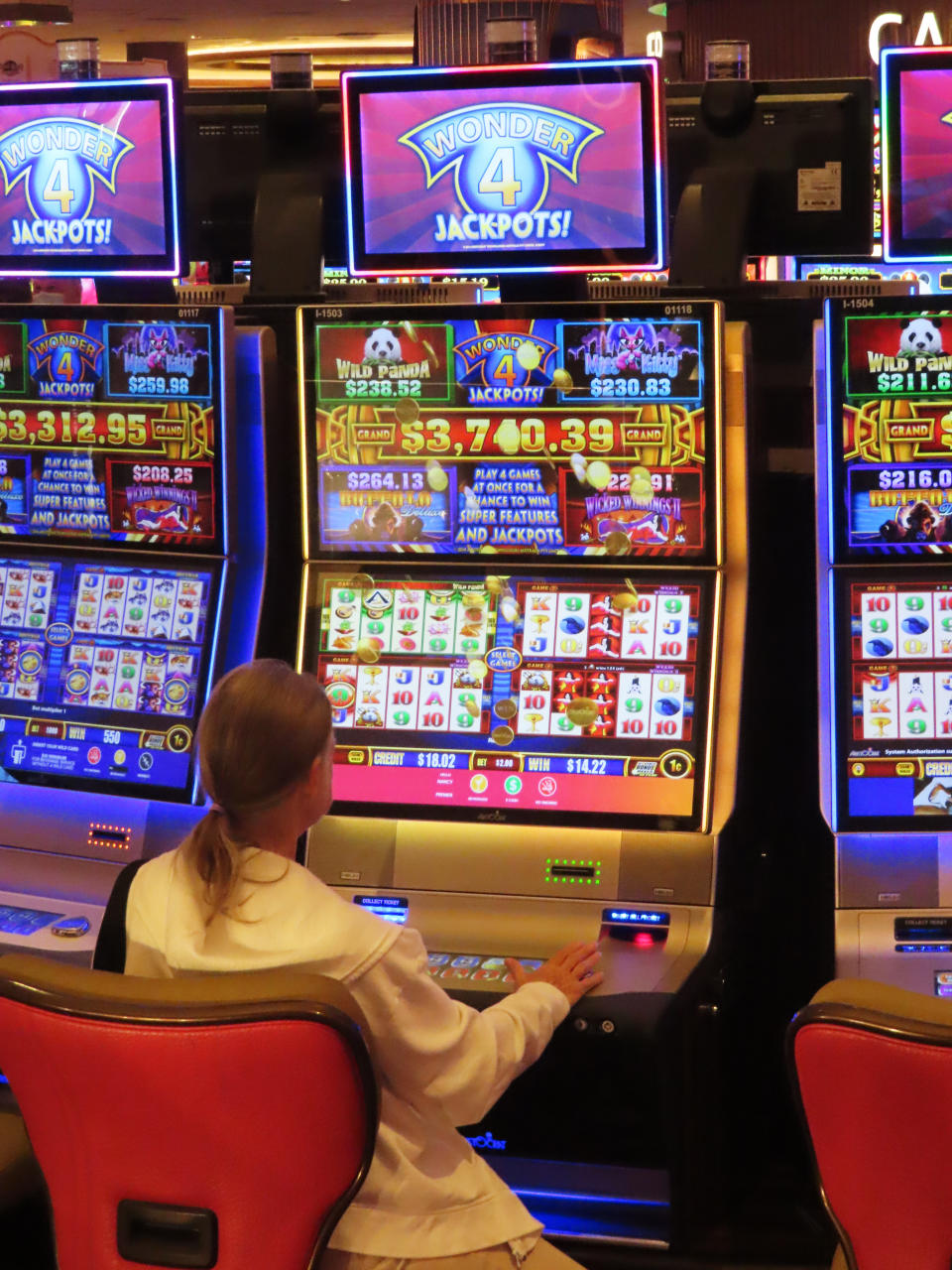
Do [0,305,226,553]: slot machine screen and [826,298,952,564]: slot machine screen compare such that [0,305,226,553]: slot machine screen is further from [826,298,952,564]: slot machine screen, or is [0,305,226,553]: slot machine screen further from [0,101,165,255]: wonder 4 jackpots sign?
[826,298,952,564]: slot machine screen

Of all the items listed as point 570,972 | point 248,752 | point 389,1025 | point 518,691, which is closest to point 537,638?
point 518,691

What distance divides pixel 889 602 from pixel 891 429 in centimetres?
33

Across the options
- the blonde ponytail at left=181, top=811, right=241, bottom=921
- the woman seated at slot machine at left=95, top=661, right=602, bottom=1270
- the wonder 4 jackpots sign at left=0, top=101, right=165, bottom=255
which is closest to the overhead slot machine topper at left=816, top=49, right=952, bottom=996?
the woman seated at slot machine at left=95, top=661, right=602, bottom=1270

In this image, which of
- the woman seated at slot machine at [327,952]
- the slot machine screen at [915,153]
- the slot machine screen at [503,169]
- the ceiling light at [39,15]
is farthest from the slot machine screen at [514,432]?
the ceiling light at [39,15]

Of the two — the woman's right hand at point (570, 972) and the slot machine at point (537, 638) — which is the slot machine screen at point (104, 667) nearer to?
the slot machine at point (537, 638)

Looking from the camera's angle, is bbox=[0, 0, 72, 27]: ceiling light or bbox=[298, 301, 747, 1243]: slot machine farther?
bbox=[0, 0, 72, 27]: ceiling light

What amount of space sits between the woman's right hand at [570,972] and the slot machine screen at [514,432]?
0.84 meters

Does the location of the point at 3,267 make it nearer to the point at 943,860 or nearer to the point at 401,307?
the point at 401,307

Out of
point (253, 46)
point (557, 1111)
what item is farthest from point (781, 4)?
point (557, 1111)

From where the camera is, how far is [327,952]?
6.57 ft

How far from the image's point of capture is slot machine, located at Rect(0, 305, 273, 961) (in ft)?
11.0

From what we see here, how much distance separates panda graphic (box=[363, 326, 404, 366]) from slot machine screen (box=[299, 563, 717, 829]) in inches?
16.9

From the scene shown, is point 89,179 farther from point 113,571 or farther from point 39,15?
point 39,15

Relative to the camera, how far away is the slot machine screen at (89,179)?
346 cm
